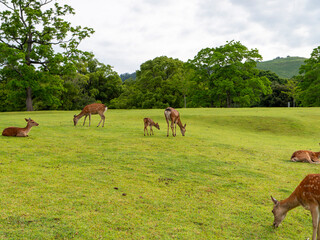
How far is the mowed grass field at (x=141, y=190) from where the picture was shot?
4445 mm

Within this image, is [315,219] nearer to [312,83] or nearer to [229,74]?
[229,74]

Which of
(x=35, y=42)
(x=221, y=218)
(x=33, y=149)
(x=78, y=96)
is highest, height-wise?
(x=35, y=42)

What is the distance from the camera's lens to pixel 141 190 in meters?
6.18

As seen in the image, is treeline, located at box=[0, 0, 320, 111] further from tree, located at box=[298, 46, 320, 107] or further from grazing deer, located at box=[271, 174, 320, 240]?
grazing deer, located at box=[271, 174, 320, 240]

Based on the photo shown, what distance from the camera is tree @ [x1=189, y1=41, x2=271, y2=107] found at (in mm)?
48375

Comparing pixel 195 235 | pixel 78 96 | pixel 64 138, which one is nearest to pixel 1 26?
pixel 78 96

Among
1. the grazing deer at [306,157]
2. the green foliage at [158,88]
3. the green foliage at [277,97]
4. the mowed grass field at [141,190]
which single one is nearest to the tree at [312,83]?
the green foliage at [277,97]

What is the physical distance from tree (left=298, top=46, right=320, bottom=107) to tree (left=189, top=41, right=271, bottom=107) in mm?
9122

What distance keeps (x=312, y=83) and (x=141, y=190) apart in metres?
A: 58.2

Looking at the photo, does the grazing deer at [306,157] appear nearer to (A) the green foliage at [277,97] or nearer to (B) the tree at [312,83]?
(B) the tree at [312,83]

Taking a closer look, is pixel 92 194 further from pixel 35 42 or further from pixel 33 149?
pixel 35 42

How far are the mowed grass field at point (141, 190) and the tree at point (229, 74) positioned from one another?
38787mm

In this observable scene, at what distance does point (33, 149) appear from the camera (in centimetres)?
948

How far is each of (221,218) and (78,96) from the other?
56.6 m
